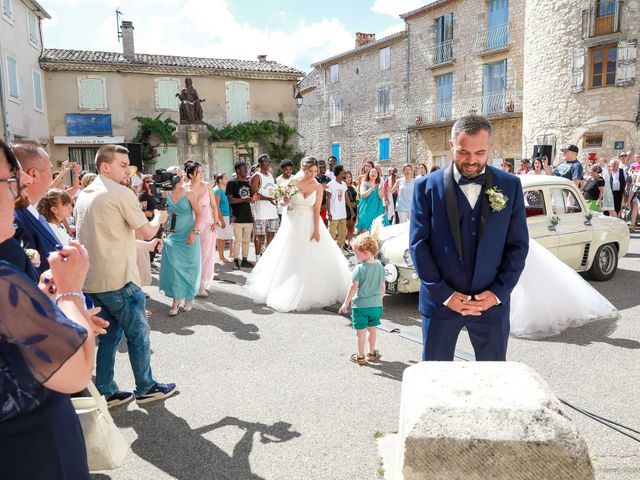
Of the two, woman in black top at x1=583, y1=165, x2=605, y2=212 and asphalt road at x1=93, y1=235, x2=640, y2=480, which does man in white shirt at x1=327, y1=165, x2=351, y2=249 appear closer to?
asphalt road at x1=93, y1=235, x2=640, y2=480

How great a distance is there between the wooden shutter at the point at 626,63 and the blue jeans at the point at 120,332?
23.4 metres

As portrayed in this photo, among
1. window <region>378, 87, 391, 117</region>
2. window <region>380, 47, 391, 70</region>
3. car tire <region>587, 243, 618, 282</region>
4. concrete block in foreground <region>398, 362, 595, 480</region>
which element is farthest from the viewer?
window <region>378, 87, 391, 117</region>

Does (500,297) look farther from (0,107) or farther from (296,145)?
(296,145)

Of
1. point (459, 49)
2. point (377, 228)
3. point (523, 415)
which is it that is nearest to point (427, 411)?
point (523, 415)

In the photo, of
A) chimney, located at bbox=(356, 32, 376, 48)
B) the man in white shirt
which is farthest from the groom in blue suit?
chimney, located at bbox=(356, 32, 376, 48)

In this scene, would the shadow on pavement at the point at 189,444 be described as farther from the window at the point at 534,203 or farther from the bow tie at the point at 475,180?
the window at the point at 534,203

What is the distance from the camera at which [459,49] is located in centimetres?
2762

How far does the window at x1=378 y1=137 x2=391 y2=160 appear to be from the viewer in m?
32.5

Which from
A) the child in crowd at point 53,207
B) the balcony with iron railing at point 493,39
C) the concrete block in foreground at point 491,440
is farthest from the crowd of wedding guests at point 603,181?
the balcony with iron railing at point 493,39

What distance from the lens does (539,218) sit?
740 centimetres

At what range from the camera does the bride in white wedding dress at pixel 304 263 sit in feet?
23.6

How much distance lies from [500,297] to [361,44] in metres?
34.0

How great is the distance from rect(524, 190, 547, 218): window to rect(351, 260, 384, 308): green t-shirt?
3.62 metres

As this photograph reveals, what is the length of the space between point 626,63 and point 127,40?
83.1 feet
